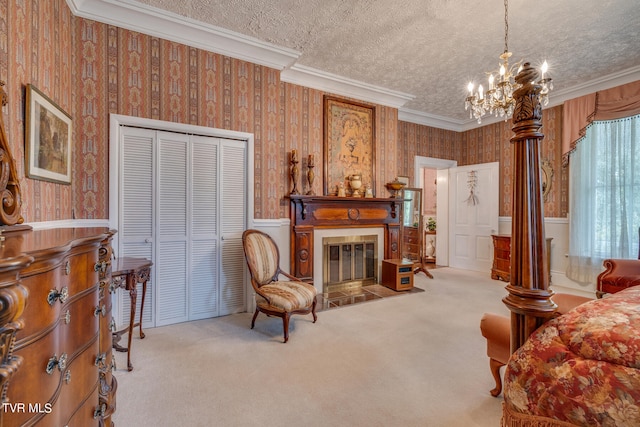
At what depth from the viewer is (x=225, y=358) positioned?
7.41ft

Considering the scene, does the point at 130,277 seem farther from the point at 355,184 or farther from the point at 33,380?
the point at 355,184

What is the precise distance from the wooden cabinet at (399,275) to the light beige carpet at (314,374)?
3.15ft

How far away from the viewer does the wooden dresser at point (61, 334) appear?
0.73m

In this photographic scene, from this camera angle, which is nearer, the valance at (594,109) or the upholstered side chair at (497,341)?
the upholstered side chair at (497,341)

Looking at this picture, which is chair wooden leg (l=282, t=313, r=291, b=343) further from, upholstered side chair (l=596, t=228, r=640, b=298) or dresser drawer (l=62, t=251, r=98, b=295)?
upholstered side chair (l=596, t=228, r=640, b=298)

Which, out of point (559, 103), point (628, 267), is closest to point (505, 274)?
point (628, 267)

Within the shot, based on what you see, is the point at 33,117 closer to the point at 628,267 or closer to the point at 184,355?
the point at 184,355

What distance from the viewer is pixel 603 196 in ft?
13.1

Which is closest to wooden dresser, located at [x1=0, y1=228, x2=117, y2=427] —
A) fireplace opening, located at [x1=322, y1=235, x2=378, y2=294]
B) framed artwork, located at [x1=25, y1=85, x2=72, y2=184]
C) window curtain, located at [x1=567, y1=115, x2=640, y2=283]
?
framed artwork, located at [x1=25, y1=85, x2=72, y2=184]

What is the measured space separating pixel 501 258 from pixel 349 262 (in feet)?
9.18

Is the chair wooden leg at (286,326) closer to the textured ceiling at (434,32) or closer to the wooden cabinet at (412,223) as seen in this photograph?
the textured ceiling at (434,32)

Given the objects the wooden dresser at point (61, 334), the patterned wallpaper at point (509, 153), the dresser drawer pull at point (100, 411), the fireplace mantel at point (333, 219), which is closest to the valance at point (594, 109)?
the patterned wallpaper at point (509, 153)

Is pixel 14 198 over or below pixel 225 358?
over

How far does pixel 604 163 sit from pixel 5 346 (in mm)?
5914
